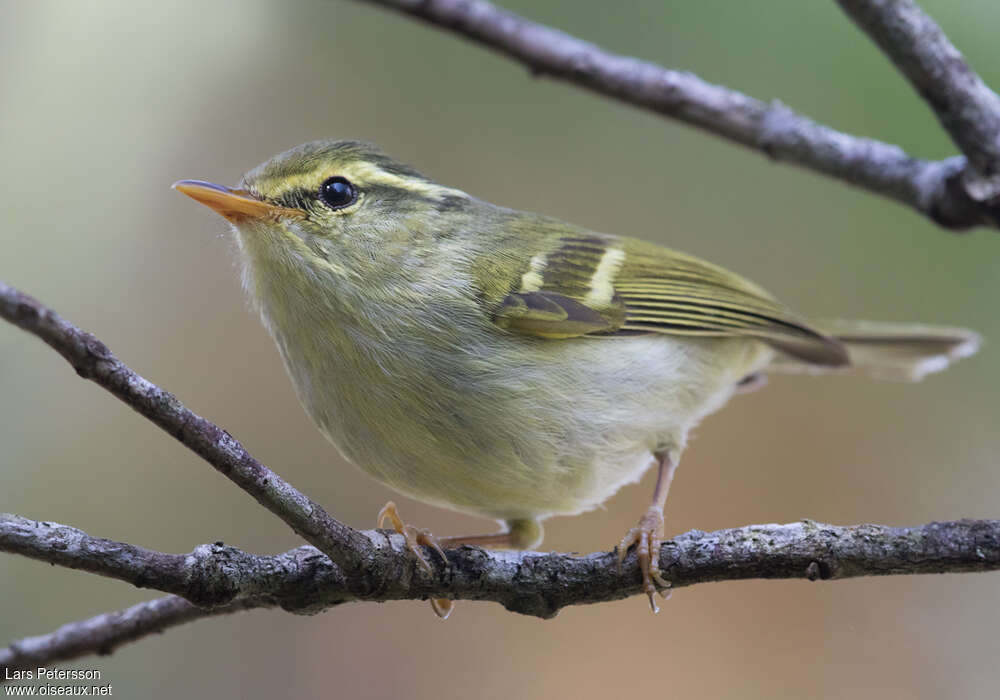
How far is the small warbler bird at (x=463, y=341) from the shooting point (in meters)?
2.94

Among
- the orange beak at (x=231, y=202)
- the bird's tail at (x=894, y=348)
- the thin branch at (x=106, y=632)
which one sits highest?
the bird's tail at (x=894, y=348)

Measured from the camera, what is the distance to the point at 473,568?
2.67 m

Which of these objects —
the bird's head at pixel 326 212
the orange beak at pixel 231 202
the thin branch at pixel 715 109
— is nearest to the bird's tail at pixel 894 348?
the thin branch at pixel 715 109

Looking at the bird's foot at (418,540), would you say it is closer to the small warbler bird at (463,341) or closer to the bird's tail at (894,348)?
the small warbler bird at (463,341)

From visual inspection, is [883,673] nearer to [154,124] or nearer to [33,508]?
[33,508]

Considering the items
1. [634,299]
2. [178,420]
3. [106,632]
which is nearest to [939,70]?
[634,299]

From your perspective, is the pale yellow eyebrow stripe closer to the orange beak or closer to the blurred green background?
the orange beak

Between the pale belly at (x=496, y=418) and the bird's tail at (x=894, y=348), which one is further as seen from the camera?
the bird's tail at (x=894, y=348)

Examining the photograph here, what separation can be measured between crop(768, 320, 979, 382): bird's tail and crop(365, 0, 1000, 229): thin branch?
1052 mm

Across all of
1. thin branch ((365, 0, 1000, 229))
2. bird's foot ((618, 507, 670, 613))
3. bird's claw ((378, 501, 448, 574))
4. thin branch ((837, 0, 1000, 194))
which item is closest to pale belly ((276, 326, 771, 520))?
bird's claw ((378, 501, 448, 574))

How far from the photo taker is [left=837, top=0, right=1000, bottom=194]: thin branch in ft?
10.2

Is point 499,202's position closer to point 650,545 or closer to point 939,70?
point 939,70

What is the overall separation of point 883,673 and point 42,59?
5.50 m

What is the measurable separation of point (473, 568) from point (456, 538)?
2.33ft
